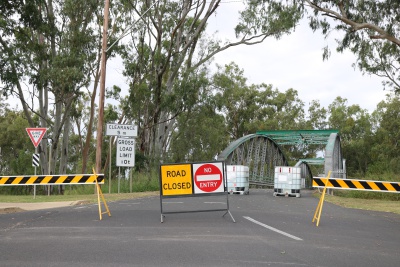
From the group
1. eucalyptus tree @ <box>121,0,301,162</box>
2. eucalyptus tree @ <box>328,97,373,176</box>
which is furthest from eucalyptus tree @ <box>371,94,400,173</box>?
eucalyptus tree @ <box>121,0,301,162</box>

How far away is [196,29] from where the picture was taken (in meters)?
40.3

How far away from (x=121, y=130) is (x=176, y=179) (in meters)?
14.4

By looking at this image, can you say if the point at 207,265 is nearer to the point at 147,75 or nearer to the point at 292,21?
the point at 292,21

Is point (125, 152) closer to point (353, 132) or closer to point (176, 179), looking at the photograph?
point (176, 179)

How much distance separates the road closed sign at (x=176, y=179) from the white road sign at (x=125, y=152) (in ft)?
46.0

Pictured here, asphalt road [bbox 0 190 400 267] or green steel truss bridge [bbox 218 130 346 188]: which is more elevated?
green steel truss bridge [bbox 218 130 346 188]

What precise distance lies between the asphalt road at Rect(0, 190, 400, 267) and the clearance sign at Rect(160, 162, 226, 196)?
71cm

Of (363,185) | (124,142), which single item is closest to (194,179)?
(363,185)

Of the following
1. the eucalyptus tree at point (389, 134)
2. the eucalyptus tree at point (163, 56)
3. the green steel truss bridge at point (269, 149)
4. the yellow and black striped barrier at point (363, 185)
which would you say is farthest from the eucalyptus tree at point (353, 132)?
the yellow and black striped barrier at point (363, 185)

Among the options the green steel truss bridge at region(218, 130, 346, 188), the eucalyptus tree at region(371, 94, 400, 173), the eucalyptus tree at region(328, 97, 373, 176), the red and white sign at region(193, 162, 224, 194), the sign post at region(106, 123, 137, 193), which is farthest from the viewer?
the eucalyptus tree at region(328, 97, 373, 176)

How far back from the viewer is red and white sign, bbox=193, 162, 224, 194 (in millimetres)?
12188

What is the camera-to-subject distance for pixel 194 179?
40.1 ft

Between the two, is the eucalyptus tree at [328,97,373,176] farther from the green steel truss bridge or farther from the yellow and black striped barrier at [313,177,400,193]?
the yellow and black striped barrier at [313,177,400,193]

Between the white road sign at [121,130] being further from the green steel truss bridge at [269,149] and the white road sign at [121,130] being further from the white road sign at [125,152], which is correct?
the green steel truss bridge at [269,149]
